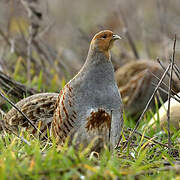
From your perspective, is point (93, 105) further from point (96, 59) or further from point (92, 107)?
point (96, 59)

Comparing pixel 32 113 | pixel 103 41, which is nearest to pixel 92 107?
pixel 103 41

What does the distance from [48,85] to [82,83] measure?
261 centimetres

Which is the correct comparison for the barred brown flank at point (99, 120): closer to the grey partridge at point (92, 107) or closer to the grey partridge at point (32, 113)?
the grey partridge at point (92, 107)

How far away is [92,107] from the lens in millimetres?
3014

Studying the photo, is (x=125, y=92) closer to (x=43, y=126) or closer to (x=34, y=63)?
(x=34, y=63)

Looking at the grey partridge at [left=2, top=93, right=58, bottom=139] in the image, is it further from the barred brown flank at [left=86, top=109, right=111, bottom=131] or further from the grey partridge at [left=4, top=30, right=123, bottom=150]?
the barred brown flank at [left=86, top=109, right=111, bottom=131]

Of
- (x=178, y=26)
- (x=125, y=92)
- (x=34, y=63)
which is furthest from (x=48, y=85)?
(x=178, y=26)

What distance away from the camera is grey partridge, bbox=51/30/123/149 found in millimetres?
3018

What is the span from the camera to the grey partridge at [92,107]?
3.02 metres

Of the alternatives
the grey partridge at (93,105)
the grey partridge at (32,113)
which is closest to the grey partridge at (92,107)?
the grey partridge at (93,105)

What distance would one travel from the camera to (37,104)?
4016mm

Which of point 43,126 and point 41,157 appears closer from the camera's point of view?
point 41,157

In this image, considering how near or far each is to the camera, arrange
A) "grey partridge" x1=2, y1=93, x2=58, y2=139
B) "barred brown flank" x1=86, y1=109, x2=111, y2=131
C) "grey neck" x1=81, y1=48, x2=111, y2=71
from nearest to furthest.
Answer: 1. "barred brown flank" x1=86, y1=109, x2=111, y2=131
2. "grey neck" x1=81, y1=48, x2=111, y2=71
3. "grey partridge" x1=2, y1=93, x2=58, y2=139

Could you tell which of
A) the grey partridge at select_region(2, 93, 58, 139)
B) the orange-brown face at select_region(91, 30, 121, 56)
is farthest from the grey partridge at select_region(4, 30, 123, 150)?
the grey partridge at select_region(2, 93, 58, 139)
